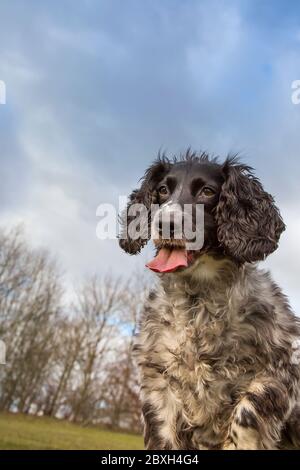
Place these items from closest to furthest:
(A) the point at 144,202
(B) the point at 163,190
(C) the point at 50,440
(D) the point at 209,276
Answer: (D) the point at 209,276
(B) the point at 163,190
(A) the point at 144,202
(C) the point at 50,440

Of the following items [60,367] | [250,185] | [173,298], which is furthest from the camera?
[60,367]

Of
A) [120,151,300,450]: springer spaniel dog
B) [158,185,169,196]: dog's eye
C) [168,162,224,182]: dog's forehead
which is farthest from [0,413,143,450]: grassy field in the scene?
[168,162,224,182]: dog's forehead

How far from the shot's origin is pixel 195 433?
4.92 meters

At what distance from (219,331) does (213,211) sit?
1.24 metres

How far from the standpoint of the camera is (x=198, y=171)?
19.2ft

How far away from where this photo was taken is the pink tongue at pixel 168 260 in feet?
16.7

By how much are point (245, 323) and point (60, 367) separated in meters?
63.5

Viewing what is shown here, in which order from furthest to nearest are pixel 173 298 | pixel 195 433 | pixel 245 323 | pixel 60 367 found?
pixel 60 367 → pixel 173 298 → pixel 245 323 → pixel 195 433

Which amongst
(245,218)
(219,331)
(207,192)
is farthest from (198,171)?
(219,331)

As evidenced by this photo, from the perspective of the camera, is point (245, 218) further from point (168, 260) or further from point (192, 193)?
point (168, 260)

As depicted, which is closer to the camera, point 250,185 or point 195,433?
point 195,433

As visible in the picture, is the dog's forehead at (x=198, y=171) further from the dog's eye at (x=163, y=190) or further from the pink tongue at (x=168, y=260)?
the pink tongue at (x=168, y=260)
